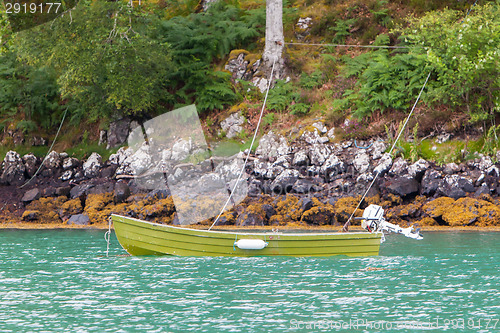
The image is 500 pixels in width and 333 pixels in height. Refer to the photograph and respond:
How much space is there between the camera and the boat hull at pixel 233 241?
45.1 ft

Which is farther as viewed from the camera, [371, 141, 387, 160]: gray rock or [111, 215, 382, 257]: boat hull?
[371, 141, 387, 160]: gray rock

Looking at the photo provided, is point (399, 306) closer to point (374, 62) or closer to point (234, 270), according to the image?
point (234, 270)

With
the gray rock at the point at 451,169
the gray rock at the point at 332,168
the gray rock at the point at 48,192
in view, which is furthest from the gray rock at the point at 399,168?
the gray rock at the point at 48,192

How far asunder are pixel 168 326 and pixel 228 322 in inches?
36.3

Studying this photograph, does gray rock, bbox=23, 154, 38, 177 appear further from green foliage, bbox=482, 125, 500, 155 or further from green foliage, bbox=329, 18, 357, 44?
green foliage, bbox=482, 125, 500, 155

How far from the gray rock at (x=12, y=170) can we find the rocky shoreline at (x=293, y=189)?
4cm

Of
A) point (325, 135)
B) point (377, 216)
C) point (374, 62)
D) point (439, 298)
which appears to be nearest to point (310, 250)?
point (377, 216)

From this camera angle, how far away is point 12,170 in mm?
24844

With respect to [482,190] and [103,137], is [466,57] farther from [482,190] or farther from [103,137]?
[103,137]

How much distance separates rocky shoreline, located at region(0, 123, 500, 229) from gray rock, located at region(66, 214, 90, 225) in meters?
0.04

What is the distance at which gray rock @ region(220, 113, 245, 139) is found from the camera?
25322 mm

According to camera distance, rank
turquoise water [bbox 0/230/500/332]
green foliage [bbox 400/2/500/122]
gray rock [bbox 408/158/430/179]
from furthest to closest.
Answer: gray rock [bbox 408/158/430/179] < green foliage [bbox 400/2/500/122] < turquoise water [bbox 0/230/500/332]

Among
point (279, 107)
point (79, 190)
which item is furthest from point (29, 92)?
point (279, 107)

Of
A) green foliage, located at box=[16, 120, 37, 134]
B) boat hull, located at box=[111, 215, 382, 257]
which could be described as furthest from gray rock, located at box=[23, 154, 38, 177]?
→ boat hull, located at box=[111, 215, 382, 257]
